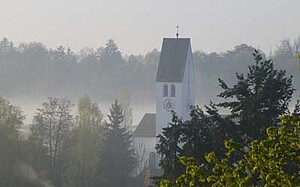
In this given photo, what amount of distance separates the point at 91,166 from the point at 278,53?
78.7m

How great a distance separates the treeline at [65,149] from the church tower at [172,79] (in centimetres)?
438

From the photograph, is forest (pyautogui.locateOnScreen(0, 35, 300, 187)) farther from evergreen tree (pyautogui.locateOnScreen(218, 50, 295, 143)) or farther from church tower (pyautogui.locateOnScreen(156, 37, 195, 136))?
church tower (pyautogui.locateOnScreen(156, 37, 195, 136))

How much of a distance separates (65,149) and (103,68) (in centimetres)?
7839

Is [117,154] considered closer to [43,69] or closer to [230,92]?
[230,92]

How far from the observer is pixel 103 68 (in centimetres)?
12400

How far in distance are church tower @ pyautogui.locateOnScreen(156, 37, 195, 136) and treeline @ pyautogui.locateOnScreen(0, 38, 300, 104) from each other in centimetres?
4829

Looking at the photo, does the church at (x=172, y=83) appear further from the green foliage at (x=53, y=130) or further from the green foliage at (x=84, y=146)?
the green foliage at (x=53, y=130)

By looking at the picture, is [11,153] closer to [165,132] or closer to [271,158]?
[165,132]

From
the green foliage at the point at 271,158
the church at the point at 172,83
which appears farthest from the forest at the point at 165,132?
the church at the point at 172,83

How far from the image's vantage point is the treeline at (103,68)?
112m

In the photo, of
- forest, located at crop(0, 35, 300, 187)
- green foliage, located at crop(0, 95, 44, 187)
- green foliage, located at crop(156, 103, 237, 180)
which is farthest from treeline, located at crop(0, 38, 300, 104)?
green foliage, located at crop(156, 103, 237, 180)

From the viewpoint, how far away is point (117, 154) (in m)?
49.0

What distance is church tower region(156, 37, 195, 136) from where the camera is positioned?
5506 cm

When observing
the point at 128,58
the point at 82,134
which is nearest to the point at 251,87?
the point at 82,134
